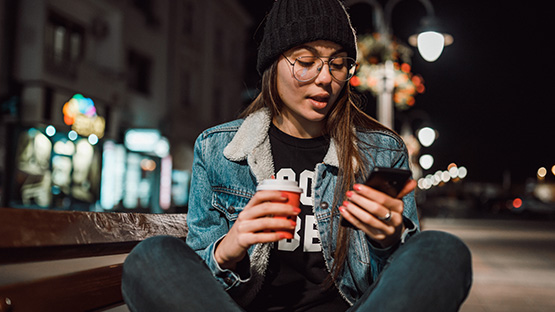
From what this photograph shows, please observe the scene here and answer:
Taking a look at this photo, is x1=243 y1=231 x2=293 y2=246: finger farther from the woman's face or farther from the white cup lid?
the woman's face

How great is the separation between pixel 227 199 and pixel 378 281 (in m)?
0.85

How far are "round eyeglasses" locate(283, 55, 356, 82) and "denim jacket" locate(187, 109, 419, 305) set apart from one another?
10.7 inches

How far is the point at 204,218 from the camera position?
2.31 m

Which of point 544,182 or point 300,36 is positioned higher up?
point 300,36

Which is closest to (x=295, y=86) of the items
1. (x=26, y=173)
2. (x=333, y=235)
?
(x=333, y=235)

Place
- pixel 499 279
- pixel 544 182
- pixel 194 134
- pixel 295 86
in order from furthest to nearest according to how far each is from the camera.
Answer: pixel 544 182, pixel 194 134, pixel 499 279, pixel 295 86

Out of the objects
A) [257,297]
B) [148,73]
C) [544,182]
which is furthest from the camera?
[544,182]

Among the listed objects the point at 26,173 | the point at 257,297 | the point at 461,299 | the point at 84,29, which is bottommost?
the point at 26,173

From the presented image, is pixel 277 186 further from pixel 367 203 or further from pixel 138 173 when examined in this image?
pixel 138 173

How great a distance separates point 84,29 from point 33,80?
3.59 meters

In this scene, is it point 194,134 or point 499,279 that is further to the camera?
point 194,134

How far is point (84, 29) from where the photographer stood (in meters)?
18.7

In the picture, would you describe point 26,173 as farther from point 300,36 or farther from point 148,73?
point 300,36

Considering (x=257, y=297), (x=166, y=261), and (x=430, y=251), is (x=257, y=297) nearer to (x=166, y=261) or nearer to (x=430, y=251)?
(x=166, y=261)
